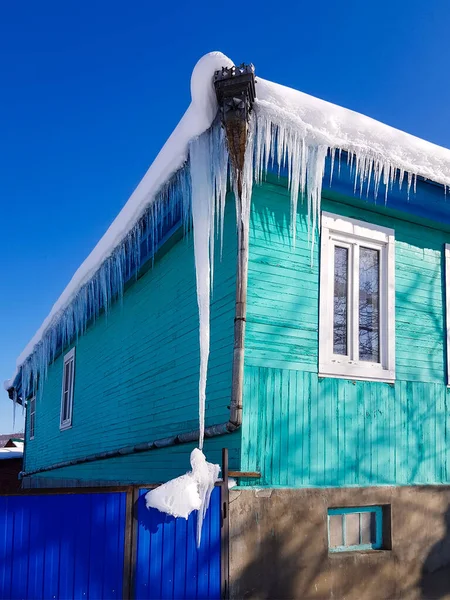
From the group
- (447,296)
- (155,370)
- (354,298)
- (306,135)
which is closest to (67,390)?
(155,370)

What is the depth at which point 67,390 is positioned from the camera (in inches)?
560

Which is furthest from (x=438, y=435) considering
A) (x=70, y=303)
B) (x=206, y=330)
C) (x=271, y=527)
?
(x=70, y=303)

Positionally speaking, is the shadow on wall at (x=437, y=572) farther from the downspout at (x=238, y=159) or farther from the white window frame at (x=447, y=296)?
the downspout at (x=238, y=159)

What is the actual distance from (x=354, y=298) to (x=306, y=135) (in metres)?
1.90

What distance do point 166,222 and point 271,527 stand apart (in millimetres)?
3721

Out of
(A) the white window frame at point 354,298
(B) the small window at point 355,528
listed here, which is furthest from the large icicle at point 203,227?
(B) the small window at point 355,528

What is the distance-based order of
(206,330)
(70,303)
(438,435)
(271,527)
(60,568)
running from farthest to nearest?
1. (70,303)
2. (438,435)
3. (206,330)
4. (271,527)
5. (60,568)

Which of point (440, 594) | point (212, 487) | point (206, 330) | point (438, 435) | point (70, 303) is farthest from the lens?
point (70, 303)

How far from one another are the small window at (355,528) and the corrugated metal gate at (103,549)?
1.41 meters

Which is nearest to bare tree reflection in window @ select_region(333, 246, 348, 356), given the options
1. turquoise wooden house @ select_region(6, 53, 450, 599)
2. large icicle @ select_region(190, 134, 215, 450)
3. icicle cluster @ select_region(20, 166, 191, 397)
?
turquoise wooden house @ select_region(6, 53, 450, 599)

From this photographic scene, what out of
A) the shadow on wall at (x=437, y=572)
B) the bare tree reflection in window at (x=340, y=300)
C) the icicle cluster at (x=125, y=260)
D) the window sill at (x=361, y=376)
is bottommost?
the shadow on wall at (x=437, y=572)

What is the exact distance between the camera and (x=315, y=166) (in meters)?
6.38

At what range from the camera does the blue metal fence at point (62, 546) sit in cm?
492

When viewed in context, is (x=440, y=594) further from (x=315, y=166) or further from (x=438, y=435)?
(x=315, y=166)
